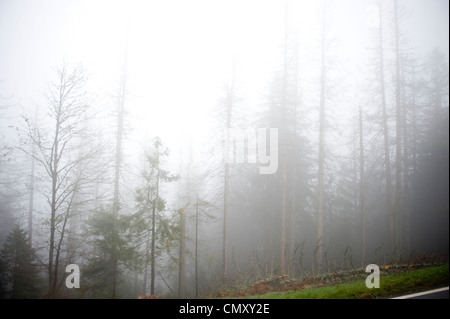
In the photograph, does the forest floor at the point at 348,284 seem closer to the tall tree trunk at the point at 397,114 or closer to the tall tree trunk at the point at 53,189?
the tall tree trunk at the point at 397,114

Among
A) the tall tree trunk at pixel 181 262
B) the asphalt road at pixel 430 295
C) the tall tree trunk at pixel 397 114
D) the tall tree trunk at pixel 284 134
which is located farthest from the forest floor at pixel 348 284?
the tall tree trunk at pixel 397 114

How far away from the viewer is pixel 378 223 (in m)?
21.1

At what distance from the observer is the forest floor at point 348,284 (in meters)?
6.33

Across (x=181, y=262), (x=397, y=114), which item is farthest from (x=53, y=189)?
(x=397, y=114)

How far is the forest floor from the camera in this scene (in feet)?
20.8

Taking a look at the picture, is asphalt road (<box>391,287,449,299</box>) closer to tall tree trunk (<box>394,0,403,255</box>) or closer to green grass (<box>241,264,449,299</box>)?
green grass (<box>241,264,449,299</box>)

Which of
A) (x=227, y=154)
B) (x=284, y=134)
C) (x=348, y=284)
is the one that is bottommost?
(x=348, y=284)

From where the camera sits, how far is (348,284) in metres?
7.28

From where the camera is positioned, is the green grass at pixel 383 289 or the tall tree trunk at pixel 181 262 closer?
the green grass at pixel 383 289

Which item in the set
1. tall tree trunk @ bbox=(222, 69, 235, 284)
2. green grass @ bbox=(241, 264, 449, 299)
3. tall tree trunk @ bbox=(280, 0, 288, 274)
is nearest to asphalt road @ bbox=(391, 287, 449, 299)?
green grass @ bbox=(241, 264, 449, 299)

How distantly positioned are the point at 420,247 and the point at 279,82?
16.5 metres

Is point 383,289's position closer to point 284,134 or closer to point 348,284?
point 348,284
